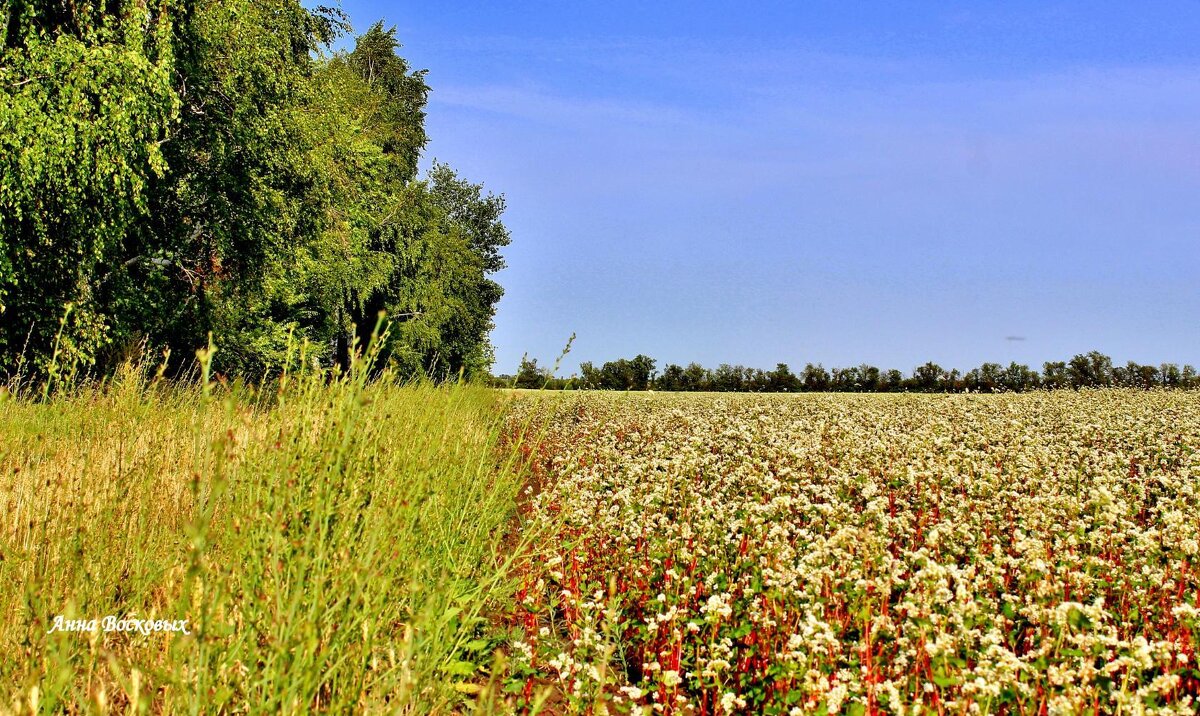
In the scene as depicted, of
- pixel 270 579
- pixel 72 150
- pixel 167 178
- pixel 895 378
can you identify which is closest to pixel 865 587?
pixel 270 579

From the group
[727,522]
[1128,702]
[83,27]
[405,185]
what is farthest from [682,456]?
[405,185]

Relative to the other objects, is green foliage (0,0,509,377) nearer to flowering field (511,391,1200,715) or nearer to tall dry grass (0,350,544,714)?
tall dry grass (0,350,544,714)

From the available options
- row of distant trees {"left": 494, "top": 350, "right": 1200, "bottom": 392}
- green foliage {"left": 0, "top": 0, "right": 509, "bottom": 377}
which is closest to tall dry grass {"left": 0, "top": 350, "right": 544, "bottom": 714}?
green foliage {"left": 0, "top": 0, "right": 509, "bottom": 377}

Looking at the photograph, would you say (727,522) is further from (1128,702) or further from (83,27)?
(83,27)

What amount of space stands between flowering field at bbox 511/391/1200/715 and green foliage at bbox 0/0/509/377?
530cm

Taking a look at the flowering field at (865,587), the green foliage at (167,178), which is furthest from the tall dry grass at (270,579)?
the green foliage at (167,178)

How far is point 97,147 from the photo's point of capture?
1309 centimetres

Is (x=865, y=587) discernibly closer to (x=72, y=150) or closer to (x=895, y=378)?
(x=72, y=150)

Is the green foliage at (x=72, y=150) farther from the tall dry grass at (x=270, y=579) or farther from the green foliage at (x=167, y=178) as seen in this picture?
the tall dry grass at (x=270, y=579)

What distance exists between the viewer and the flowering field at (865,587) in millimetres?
4098

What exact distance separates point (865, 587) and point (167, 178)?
1657 centimetres

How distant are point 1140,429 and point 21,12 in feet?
69.8

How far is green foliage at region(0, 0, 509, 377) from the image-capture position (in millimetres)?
12688

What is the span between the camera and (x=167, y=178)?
1642 centimetres
